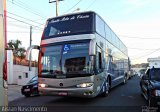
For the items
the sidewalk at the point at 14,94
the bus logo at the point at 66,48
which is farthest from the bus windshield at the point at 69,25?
the sidewalk at the point at 14,94

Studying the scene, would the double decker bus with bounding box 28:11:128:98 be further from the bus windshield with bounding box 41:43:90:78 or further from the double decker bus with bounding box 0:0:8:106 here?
the double decker bus with bounding box 0:0:8:106

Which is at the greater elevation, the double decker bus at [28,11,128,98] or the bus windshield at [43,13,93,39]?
the bus windshield at [43,13,93,39]

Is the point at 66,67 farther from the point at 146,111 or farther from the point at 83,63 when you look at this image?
the point at 146,111

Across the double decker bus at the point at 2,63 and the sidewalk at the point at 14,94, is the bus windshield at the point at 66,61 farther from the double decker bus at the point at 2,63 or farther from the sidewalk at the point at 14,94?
the double decker bus at the point at 2,63

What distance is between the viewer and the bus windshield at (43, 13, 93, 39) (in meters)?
12.7

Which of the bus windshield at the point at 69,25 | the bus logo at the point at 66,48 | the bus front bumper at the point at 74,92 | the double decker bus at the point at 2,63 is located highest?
the bus windshield at the point at 69,25

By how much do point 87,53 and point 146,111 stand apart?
3.62m

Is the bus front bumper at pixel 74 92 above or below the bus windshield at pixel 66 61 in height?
below

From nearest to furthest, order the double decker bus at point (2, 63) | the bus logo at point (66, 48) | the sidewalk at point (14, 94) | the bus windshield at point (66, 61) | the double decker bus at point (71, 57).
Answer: the double decker bus at point (2, 63), the double decker bus at point (71, 57), the bus windshield at point (66, 61), the bus logo at point (66, 48), the sidewalk at point (14, 94)

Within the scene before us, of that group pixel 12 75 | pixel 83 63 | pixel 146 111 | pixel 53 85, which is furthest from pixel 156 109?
pixel 12 75

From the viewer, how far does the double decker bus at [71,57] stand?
1171cm

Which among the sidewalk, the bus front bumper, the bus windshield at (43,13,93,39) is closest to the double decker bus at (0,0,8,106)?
the bus front bumper

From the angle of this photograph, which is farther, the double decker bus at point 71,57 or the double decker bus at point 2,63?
the double decker bus at point 71,57

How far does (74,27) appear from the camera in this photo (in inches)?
505
